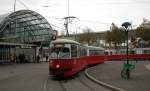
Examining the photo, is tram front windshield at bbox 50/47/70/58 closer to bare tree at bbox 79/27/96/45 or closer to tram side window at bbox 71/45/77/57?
tram side window at bbox 71/45/77/57

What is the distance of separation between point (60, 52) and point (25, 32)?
50.7 metres

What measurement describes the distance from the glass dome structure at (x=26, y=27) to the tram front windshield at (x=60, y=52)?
42.1 m

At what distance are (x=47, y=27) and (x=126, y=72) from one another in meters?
52.0

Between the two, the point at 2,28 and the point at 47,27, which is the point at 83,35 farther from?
the point at 2,28

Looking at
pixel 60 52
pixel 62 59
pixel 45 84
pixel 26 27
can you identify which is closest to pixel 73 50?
pixel 60 52

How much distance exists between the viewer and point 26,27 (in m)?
72.6

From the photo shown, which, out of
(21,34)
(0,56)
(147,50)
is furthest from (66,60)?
(147,50)

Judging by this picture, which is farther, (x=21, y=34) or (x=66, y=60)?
(x=21, y=34)

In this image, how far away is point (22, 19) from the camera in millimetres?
70125

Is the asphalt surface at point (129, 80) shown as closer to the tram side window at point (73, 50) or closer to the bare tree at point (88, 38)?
the tram side window at point (73, 50)

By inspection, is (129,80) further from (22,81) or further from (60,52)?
(22,81)

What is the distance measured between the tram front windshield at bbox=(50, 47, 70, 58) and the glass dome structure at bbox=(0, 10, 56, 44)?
42.1 meters

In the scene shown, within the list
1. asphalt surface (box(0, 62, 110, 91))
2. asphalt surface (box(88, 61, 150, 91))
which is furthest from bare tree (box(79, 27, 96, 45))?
asphalt surface (box(0, 62, 110, 91))

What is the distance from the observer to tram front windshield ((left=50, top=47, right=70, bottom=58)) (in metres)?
23.1
